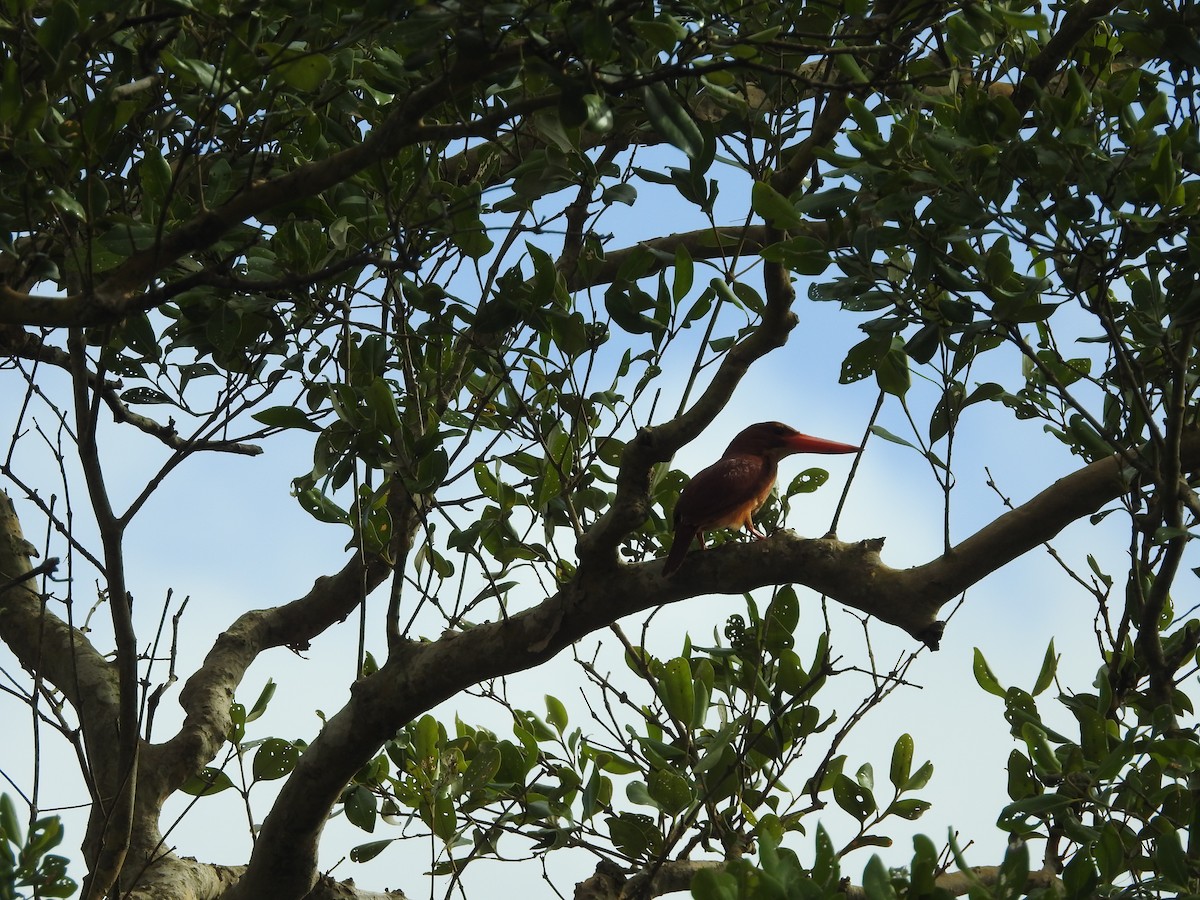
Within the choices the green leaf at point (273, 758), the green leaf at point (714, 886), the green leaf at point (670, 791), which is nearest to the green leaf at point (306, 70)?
the green leaf at point (714, 886)

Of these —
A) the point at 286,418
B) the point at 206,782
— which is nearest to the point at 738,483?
the point at 286,418

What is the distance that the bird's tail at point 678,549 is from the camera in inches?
110

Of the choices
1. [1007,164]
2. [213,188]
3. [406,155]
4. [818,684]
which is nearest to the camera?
[1007,164]

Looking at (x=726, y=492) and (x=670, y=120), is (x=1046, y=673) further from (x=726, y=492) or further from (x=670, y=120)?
(x=670, y=120)

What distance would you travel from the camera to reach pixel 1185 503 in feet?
7.73

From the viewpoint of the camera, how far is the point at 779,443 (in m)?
4.11

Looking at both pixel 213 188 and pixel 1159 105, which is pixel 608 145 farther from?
pixel 1159 105

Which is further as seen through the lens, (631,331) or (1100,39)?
(1100,39)

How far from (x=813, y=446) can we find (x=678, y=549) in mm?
1464

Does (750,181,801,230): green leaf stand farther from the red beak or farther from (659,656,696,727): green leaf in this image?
the red beak

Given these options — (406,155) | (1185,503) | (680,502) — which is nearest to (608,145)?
(406,155)

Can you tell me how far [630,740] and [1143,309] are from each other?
168cm

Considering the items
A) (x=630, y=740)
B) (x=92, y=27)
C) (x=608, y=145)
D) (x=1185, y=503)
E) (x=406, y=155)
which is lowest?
(x=630, y=740)

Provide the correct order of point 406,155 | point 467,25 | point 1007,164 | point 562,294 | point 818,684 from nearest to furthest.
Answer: point 467,25, point 1007,164, point 562,294, point 406,155, point 818,684
